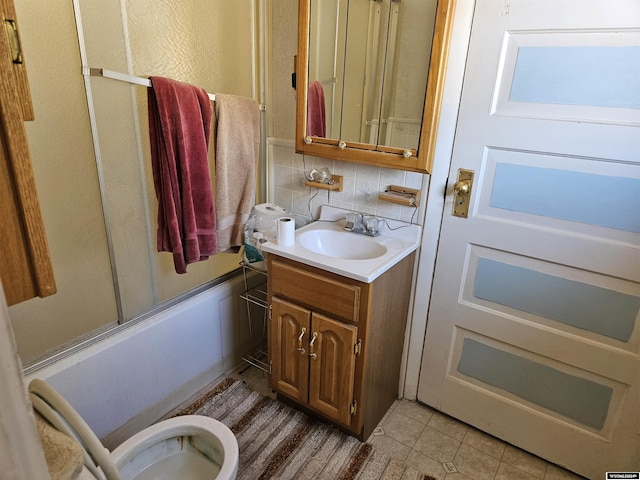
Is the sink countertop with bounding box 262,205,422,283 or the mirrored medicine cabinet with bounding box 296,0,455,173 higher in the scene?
the mirrored medicine cabinet with bounding box 296,0,455,173

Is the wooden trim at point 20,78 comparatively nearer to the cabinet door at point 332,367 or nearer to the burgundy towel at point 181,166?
the burgundy towel at point 181,166

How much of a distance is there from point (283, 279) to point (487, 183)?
87cm

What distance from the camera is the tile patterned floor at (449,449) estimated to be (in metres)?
1.60

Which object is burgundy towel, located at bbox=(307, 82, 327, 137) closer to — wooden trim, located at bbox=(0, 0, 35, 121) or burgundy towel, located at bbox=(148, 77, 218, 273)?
burgundy towel, located at bbox=(148, 77, 218, 273)

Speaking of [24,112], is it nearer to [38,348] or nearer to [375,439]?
[38,348]

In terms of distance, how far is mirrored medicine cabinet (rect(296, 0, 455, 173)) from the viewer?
4.76ft

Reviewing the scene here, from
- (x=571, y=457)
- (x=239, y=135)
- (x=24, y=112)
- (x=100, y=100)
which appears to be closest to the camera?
(x=24, y=112)

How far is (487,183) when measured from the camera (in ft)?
4.90

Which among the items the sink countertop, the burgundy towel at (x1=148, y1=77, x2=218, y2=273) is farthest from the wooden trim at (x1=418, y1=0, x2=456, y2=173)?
the burgundy towel at (x1=148, y1=77, x2=218, y2=273)

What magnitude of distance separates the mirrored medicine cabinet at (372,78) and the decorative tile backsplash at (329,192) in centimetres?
12

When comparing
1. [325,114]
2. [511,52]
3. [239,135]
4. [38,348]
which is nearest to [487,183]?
[511,52]

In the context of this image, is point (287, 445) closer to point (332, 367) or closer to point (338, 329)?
point (332, 367)

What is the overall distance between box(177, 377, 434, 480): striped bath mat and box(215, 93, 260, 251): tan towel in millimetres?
754

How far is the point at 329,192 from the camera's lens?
1.90 m
